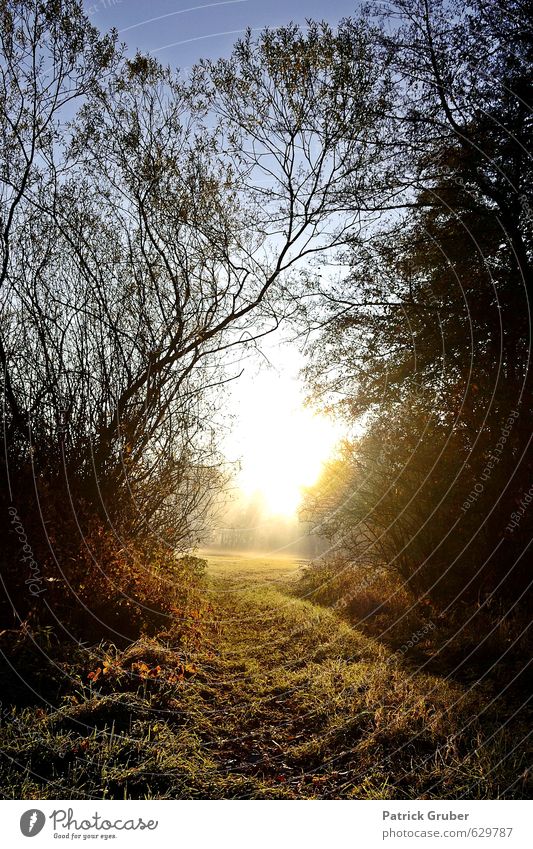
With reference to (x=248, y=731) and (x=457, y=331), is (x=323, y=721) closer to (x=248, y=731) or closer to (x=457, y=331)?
(x=248, y=731)

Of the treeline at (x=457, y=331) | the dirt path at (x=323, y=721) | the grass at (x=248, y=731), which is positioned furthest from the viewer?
the treeline at (x=457, y=331)

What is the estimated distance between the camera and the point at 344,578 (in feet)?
51.3
